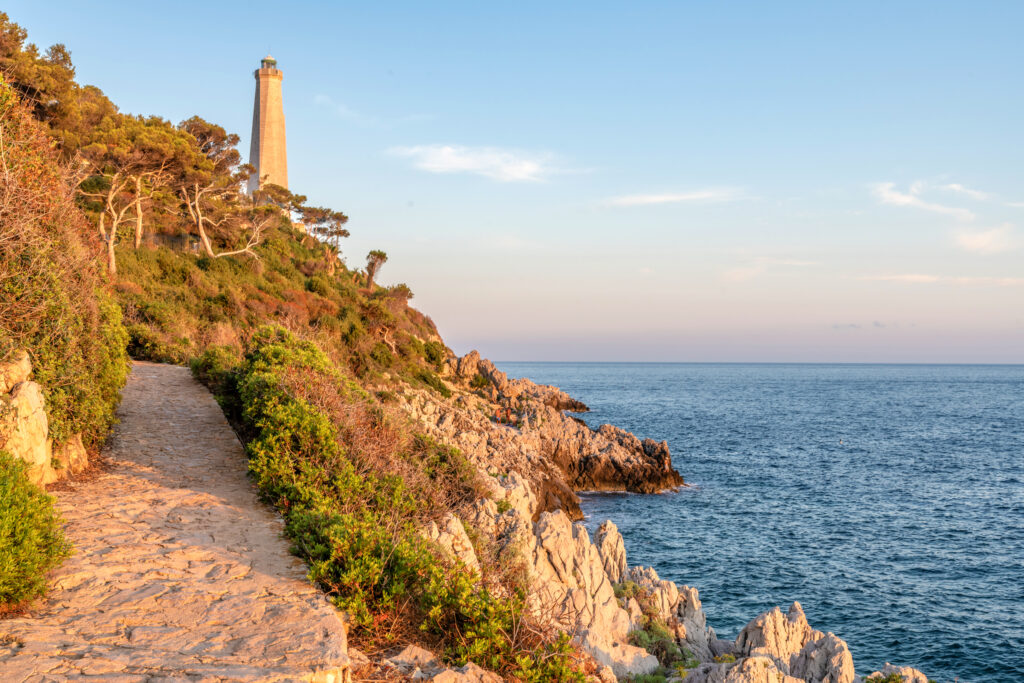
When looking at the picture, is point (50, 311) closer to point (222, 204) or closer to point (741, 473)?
point (741, 473)

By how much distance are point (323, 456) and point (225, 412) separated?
551 centimetres

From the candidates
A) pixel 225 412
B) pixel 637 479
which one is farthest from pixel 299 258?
pixel 225 412

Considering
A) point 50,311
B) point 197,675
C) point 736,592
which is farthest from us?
point 736,592

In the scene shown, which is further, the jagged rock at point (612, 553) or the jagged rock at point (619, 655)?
the jagged rock at point (612, 553)

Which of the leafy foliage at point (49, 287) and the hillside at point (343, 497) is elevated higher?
the leafy foliage at point (49, 287)

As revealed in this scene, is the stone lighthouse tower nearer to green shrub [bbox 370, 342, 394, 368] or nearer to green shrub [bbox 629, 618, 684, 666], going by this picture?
green shrub [bbox 370, 342, 394, 368]

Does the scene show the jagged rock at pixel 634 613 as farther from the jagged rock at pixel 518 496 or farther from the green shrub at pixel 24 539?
the green shrub at pixel 24 539

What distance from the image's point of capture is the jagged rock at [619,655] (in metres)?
10.8

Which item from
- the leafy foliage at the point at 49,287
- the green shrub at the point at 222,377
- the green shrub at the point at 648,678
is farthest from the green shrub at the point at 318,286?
the green shrub at the point at 648,678

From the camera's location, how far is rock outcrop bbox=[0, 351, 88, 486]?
823 centimetres

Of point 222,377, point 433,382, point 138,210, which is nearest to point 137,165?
point 138,210

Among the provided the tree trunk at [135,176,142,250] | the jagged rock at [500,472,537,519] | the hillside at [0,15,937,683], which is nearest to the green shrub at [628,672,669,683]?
the hillside at [0,15,937,683]

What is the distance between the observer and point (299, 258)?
174 feet

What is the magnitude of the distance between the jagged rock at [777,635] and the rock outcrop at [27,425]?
1252 centimetres
